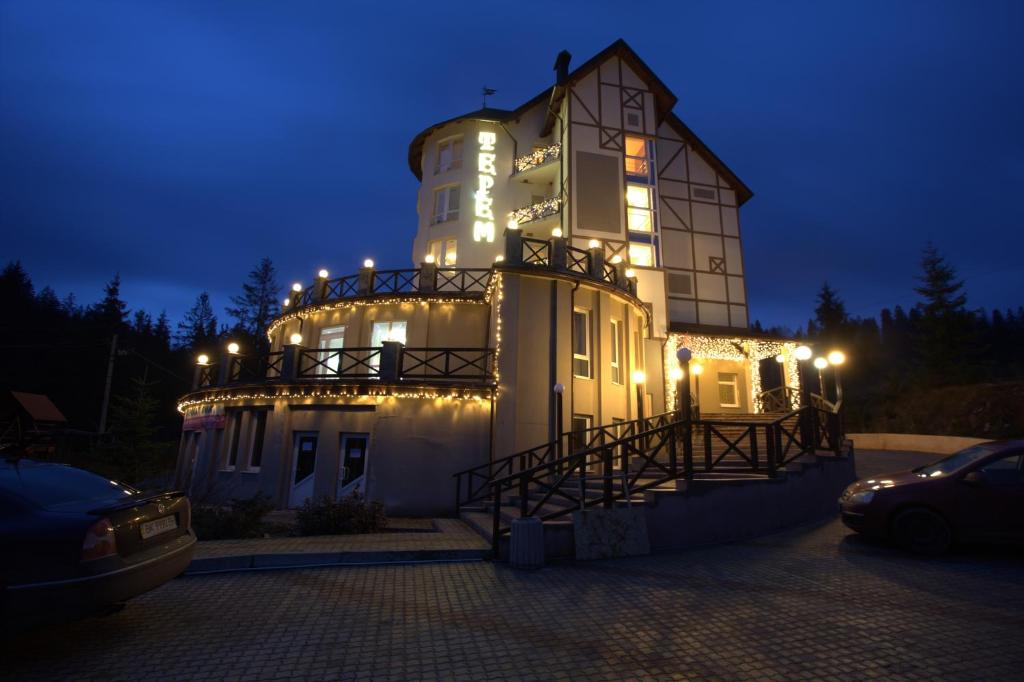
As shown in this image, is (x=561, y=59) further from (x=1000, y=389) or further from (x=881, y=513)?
(x=1000, y=389)

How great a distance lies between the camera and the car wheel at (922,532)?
6758 mm

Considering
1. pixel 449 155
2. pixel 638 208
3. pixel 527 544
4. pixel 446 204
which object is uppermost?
pixel 449 155

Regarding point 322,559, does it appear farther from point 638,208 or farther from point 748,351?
point 638,208

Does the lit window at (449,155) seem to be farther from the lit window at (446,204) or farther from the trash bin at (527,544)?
the trash bin at (527,544)

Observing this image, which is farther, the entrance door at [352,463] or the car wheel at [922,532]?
the entrance door at [352,463]

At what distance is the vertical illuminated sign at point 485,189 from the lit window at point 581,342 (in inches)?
416

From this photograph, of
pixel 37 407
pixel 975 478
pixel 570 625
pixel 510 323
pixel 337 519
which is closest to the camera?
pixel 570 625

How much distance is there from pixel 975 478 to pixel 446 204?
76.7 feet

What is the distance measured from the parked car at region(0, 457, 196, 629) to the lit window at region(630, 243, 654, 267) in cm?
1960

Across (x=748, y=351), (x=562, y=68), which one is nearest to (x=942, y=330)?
(x=748, y=351)

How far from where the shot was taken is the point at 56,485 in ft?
14.0

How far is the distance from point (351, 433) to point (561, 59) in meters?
19.0

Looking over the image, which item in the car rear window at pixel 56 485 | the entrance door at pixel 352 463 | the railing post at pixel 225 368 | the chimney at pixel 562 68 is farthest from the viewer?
the chimney at pixel 562 68

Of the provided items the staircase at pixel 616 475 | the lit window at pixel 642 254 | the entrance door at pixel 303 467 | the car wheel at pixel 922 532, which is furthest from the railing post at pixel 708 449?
the lit window at pixel 642 254
